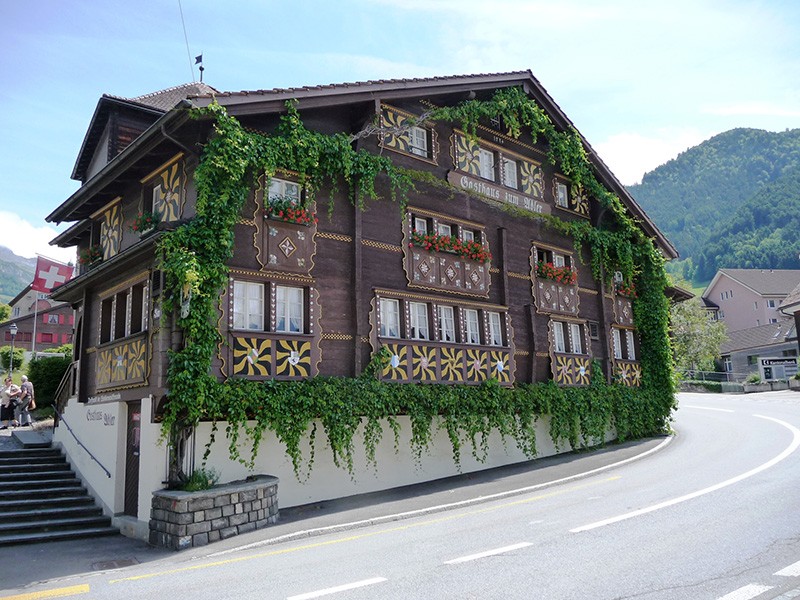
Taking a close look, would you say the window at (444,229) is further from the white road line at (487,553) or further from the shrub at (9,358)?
the shrub at (9,358)

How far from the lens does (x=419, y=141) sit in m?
19.3

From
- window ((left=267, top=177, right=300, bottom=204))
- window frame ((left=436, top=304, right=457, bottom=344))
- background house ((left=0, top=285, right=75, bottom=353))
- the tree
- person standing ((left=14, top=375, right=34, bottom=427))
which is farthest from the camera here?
background house ((left=0, top=285, right=75, bottom=353))

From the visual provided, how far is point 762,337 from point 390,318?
55622 millimetres

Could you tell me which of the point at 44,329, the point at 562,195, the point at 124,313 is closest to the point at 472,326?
the point at 562,195

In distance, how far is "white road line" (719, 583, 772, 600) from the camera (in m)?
6.52

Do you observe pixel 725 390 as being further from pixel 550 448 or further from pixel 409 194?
pixel 409 194

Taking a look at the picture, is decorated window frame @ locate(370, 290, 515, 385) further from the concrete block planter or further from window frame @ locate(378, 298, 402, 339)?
the concrete block planter

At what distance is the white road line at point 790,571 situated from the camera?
283 inches

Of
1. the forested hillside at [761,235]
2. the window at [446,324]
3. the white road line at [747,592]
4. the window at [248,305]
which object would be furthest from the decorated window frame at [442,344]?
the forested hillside at [761,235]

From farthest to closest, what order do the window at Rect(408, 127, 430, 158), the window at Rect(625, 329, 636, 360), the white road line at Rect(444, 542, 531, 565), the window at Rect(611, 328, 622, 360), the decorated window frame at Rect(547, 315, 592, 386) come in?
the window at Rect(625, 329, 636, 360), the window at Rect(611, 328, 622, 360), the decorated window frame at Rect(547, 315, 592, 386), the window at Rect(408, 127, 430, 158), the white road line at Rect(444, 542, 531, 565)

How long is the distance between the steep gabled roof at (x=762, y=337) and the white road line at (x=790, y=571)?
Answer: 181 ft

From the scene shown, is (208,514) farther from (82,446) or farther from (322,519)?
(82,446)

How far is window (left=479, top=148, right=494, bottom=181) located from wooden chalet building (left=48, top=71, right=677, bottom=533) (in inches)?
2.1

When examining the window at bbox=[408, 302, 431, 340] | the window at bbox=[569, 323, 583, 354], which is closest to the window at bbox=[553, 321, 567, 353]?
the window at bbox=[569, 323, 583, 354]
